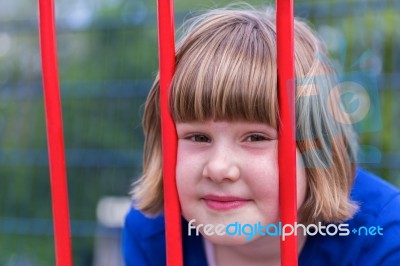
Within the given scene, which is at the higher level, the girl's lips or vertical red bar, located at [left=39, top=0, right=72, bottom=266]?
vertical red bar, located at [left=39, top=0, right=72, bottom=266]

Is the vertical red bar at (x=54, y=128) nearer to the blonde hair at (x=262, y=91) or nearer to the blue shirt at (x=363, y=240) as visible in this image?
the blonde hair at (x=262, y=91)

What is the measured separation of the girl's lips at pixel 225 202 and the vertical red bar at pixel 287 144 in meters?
0.10

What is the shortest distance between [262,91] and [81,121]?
1816 mm

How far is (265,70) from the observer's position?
76 centimetres

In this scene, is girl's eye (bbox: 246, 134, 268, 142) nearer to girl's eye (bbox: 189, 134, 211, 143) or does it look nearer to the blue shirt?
girl's eye (bbox: 189, 134, 211, 143)

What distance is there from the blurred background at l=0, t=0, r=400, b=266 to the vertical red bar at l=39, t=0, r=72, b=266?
4.96 feet

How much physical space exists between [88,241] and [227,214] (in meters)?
1.75

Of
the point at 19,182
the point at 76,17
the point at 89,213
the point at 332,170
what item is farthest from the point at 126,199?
the point at 332,170

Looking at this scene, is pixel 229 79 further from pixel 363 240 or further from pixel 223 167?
pixel 363 240

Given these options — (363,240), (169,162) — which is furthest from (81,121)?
(169,162)

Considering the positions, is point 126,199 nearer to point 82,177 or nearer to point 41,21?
point 82,177

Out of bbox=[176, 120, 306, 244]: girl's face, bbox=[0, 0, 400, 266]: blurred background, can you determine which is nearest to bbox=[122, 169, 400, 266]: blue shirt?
bbox=[176, 120, 306, 244]: girl's face

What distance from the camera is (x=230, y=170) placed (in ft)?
2.44

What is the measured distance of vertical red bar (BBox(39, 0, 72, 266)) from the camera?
712 millimetres
